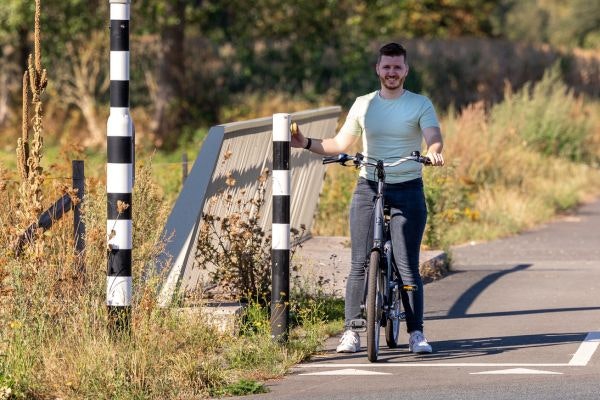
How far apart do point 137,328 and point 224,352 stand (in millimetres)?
778

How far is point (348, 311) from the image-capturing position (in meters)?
8.93

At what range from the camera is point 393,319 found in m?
8.94

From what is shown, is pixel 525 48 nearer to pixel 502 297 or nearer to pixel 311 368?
pixel 502 297

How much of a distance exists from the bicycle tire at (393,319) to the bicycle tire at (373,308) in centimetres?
27

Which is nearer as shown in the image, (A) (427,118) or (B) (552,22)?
(A) (427,118)

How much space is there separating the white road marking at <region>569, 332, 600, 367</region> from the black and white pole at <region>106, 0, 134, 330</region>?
8.41ft

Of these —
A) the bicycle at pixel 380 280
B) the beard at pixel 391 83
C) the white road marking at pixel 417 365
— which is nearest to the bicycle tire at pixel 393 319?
the bicycle at pixel 380 280

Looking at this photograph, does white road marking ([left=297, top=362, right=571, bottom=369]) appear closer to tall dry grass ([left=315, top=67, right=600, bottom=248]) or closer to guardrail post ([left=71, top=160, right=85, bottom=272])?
guardrail post ([left=71, top=160, right=85, bottom=272])

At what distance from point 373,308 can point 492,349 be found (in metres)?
1.06

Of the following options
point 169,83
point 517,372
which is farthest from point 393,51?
point 169,83

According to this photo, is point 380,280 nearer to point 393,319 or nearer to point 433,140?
point 393,319

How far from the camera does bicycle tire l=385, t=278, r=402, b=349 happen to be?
29.2ft

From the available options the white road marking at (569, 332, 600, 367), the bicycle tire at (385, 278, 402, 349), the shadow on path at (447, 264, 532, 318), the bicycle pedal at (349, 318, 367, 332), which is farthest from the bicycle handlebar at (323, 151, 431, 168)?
the shadow on path at (447, 264, 532, 318)

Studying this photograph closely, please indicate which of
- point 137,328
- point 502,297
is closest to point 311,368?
point 137,328
